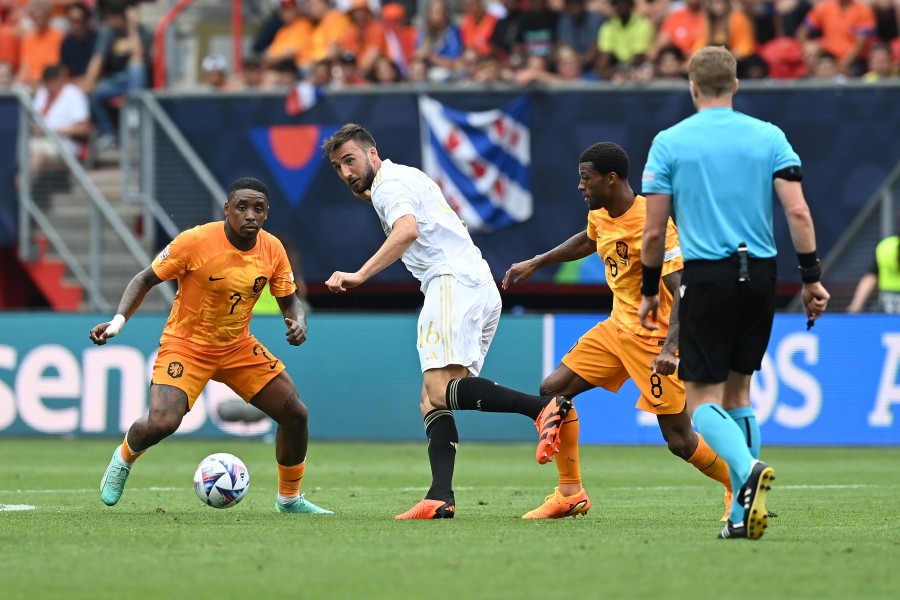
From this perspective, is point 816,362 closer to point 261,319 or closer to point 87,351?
point 261,319

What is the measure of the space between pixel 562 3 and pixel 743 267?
1344cm

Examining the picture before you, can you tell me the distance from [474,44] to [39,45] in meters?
6.51

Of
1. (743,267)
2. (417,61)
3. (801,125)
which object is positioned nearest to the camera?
(743,267)

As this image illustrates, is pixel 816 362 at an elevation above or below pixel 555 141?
below

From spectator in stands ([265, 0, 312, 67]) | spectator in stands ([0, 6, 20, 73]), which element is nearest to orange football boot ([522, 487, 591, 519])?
spectator in stands ([265, 0, 312, 67])

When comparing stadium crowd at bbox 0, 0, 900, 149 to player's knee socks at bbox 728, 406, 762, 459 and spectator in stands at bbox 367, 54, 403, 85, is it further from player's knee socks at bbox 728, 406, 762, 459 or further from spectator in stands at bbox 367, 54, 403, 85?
player's knee socks at bbox 728, 406, 762, 459

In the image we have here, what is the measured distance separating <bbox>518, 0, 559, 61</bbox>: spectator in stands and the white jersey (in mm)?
10689

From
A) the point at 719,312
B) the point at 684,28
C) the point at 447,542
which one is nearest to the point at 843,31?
the point at 684,28

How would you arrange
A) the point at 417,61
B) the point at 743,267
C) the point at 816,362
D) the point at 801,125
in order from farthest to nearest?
the point at 417,61, the point at 801,125, the point at 816,362, the point at 743,267

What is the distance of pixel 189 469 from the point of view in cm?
1348

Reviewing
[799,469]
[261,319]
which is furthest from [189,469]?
[799,469]

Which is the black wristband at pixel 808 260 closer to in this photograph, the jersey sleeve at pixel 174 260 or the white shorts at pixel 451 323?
the white shorts at pixel 451 323

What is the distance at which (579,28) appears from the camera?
19.9 meters

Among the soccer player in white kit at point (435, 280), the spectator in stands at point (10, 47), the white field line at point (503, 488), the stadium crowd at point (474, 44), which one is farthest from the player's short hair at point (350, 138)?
the spectator in stands at point (10, 47)
